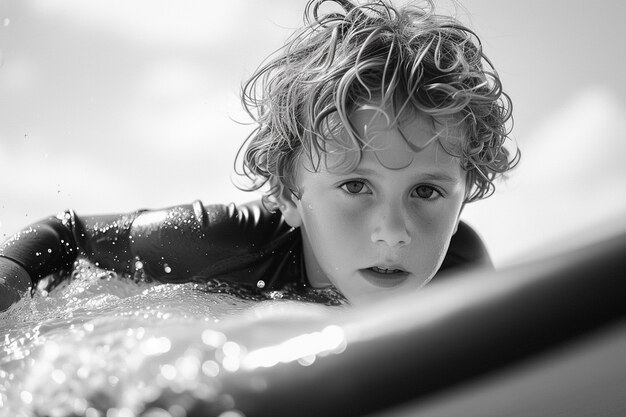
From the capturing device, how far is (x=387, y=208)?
768mm

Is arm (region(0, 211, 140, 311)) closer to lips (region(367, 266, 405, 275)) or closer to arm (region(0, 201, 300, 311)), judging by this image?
arm (region(0, 201, 300, 311))

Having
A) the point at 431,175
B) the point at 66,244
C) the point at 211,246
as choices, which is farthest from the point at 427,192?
the point at 66,244

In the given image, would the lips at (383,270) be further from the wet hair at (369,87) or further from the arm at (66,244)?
the arm at (66,244)

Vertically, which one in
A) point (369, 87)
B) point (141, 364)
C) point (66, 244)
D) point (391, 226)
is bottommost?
point (141, 364)

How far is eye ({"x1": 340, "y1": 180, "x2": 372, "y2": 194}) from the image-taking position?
793 mm

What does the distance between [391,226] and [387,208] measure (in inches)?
0.9

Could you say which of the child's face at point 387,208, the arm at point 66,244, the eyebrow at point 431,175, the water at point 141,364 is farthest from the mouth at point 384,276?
the water at point 141,364

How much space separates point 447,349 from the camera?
163mm

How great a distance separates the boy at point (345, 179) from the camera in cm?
79

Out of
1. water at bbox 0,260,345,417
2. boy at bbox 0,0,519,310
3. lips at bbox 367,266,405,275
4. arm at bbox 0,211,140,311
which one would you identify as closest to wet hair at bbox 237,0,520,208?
boy at bbox 0,0,519,310

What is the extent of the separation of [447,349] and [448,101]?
0.72 m

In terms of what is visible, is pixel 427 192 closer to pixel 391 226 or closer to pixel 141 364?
pixel 391 226

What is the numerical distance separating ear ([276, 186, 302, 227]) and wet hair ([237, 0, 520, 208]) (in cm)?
1

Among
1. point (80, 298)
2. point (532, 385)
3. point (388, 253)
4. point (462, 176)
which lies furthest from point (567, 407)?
point (80, 298)
